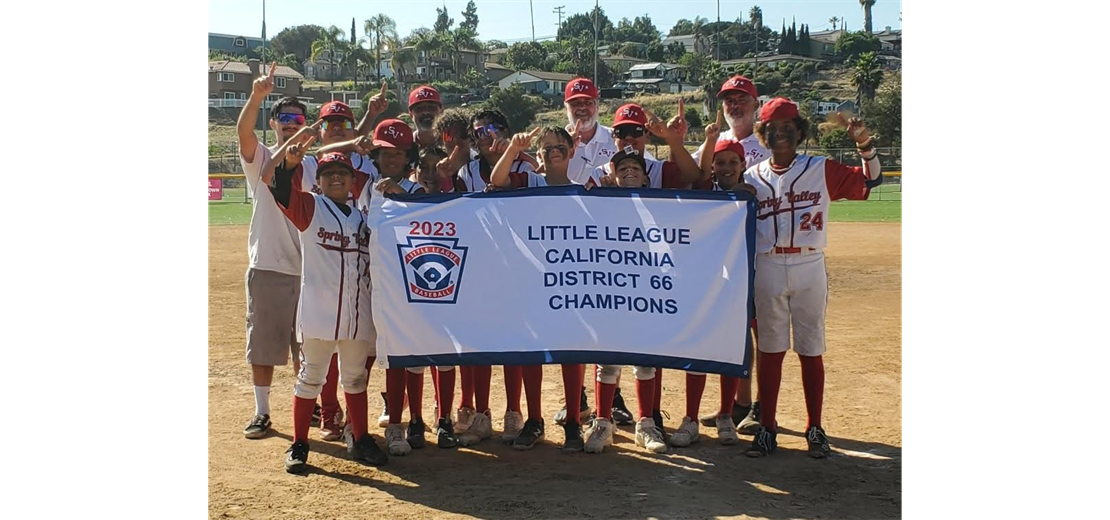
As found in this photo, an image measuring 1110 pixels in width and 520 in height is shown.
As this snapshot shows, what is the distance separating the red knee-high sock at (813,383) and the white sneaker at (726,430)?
0.54 m

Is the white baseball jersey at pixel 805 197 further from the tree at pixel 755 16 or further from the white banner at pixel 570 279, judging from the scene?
the tree at pixel 755 16

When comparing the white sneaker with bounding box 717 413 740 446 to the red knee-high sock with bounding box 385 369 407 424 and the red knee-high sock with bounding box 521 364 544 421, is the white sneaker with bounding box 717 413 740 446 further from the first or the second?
the red knee-high sock with bounding box 385 369 407 424

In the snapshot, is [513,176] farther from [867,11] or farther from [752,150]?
[867,11]

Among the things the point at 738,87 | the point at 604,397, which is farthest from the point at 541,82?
the point at 604,397

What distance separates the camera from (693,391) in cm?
651

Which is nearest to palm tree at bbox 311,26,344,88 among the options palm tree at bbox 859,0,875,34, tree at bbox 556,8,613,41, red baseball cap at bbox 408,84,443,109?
tree at bbox 556,8,613,41

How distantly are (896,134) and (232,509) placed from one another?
53.0 m

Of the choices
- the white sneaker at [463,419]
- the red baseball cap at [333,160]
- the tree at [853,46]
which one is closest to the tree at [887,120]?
the tree at [853,46]

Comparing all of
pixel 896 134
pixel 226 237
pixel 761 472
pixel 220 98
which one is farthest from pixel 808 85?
pixel 761 472

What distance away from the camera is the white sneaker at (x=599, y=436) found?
6242mm

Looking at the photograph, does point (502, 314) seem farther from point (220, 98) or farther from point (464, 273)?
point (220, 98)

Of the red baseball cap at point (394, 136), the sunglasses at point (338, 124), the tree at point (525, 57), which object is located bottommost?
the red baseball cap at point (394, 136)

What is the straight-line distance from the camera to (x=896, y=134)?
175ft
